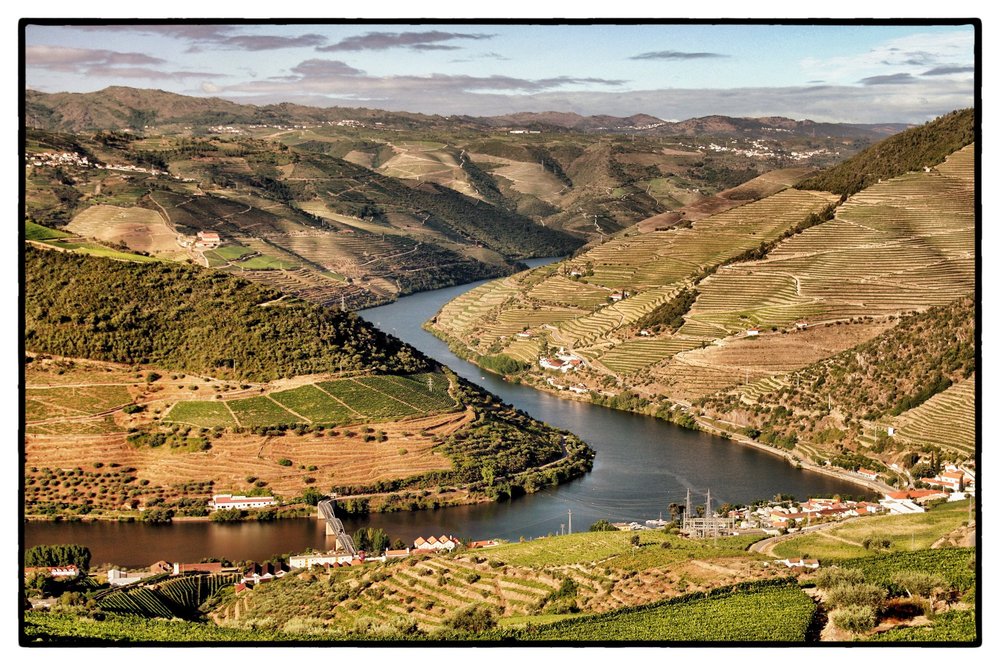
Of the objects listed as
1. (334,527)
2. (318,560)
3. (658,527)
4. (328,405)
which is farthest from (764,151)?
(318,560)

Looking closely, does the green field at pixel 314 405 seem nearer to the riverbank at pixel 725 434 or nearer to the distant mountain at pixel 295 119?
the riverbank at pixel 725 434

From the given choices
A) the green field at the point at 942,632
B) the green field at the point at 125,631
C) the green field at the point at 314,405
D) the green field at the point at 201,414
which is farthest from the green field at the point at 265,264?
the green field at the point at 942,632

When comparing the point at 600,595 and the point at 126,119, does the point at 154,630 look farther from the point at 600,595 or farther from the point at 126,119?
the point at 126,119

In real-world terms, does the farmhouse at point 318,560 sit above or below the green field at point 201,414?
below

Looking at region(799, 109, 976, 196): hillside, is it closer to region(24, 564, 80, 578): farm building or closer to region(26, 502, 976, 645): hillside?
region(26, 502, 976, 645): hillside

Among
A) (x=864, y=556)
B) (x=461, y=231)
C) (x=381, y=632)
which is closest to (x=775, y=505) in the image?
(x=864, y=556)

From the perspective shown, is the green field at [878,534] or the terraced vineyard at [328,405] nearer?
the green field at [878,534]

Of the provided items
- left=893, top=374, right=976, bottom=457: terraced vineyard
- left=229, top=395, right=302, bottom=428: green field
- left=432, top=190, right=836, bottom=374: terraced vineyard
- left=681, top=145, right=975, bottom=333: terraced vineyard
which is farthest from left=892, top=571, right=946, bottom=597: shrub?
left=432, top=190, right=836, bottom=374: terraced vineyard
